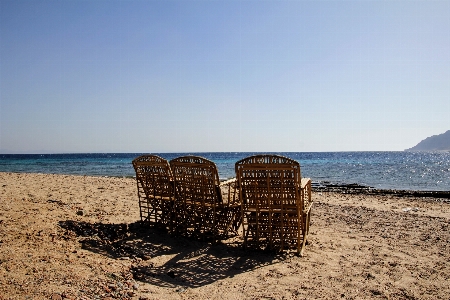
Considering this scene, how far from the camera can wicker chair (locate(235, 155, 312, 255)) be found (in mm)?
5070

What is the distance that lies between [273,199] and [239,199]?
88 cm

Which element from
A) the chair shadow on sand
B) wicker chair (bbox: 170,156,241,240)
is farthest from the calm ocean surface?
the chair shadow on sand

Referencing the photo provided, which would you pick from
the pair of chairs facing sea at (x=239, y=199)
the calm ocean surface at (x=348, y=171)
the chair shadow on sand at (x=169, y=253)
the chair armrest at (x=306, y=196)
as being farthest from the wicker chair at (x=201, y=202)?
the calm ocean surface at (x=348, y=171)

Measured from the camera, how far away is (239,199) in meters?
5.96

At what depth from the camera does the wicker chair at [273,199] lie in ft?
16.6

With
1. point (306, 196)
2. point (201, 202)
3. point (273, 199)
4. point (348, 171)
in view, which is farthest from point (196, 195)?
point (348, 171)

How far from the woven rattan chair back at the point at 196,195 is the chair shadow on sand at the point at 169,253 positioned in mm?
300

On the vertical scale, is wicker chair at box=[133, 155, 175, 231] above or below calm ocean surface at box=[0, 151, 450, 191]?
above

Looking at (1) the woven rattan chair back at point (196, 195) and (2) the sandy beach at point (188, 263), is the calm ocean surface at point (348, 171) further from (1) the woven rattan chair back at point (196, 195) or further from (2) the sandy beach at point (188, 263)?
(1) the woven rattan chair back at point (196, 195)

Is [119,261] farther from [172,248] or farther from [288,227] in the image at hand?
[288,227]

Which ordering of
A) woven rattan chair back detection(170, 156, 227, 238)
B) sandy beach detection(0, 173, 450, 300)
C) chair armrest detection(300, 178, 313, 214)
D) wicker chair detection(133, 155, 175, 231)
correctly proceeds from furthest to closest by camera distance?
wicker chair detection(133, 155, 175, 231) < woven rattan chair back detection(170, 156, 227, 238) < chair armrest detection(300, 178, 313, 214) < sandy beach detection(0, 173, 450, 300)

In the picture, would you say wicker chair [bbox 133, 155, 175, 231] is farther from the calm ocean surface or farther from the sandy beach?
the calm ocean surface

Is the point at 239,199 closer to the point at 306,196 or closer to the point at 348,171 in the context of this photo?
the point at 306,196

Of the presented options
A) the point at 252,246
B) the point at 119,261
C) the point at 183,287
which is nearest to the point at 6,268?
the point at 119,261
